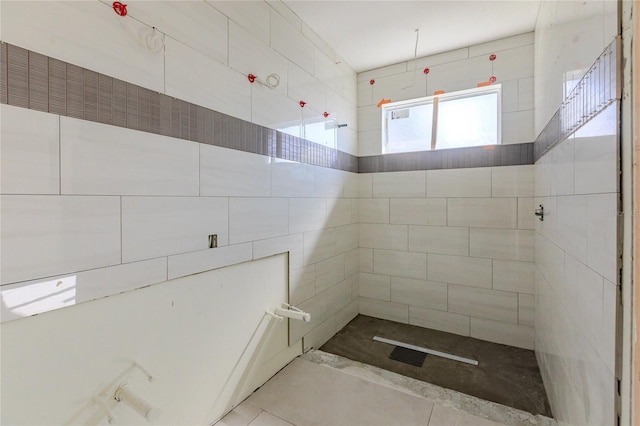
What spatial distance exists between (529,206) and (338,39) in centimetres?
220

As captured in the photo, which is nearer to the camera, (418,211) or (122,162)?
(122,162)

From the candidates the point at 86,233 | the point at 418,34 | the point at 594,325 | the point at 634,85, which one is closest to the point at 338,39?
the point at 418,34

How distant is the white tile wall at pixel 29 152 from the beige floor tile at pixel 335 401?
5.17 feet

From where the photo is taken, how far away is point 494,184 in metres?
2.56

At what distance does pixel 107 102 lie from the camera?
111cm

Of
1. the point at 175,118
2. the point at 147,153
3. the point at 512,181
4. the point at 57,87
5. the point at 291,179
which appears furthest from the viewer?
the point at 512,181

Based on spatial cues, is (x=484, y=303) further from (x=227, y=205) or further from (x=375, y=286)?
(x=227, y=205)

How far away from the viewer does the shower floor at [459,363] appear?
1.87 meters

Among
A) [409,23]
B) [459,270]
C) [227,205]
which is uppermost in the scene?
[409,23]

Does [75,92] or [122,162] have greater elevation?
[75,92]

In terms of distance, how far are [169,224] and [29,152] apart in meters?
0.53

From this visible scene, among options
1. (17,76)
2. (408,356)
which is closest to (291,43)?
(17,76)

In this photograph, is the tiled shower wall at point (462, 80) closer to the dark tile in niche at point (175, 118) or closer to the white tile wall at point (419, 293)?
the white tile wall at point (419, 293)

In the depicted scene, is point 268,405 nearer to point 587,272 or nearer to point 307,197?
point 307,197
